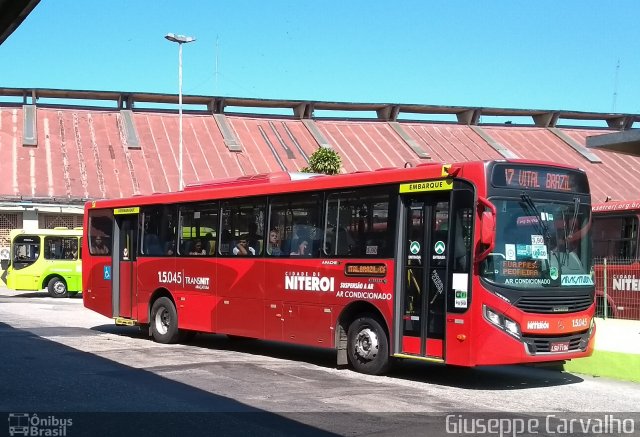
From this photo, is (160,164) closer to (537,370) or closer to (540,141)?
(540,141)

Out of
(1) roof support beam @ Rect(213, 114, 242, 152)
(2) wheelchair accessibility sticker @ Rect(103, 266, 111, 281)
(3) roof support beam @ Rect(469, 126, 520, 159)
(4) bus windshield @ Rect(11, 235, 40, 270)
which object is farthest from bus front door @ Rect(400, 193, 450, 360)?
(3) roof support beam @ Rect(469, 126, 520, 159)

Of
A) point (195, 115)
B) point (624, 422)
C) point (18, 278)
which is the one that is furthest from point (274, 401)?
point (195, 115)

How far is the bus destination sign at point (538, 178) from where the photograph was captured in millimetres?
10352

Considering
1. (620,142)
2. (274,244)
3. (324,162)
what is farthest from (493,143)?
(274,244)

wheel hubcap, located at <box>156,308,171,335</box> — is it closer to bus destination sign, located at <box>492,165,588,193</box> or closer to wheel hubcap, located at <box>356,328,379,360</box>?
wheel hubcap, located at <box>356,328,379,360</box>

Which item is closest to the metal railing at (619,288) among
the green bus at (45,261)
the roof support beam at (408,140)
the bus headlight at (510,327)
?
the bus headlight at (510,327)

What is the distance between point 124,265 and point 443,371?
8295mm

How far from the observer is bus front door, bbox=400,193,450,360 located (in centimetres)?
1056

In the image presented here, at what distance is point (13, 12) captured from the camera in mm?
7027

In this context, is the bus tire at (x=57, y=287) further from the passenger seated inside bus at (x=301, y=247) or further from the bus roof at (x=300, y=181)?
the passenger seated inside bus at (x=301, y=247)

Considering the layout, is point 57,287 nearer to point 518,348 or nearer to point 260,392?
point 260,392

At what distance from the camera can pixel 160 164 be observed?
4444cm

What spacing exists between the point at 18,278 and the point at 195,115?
22.4 metres

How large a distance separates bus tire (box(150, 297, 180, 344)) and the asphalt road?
0.76 meters
